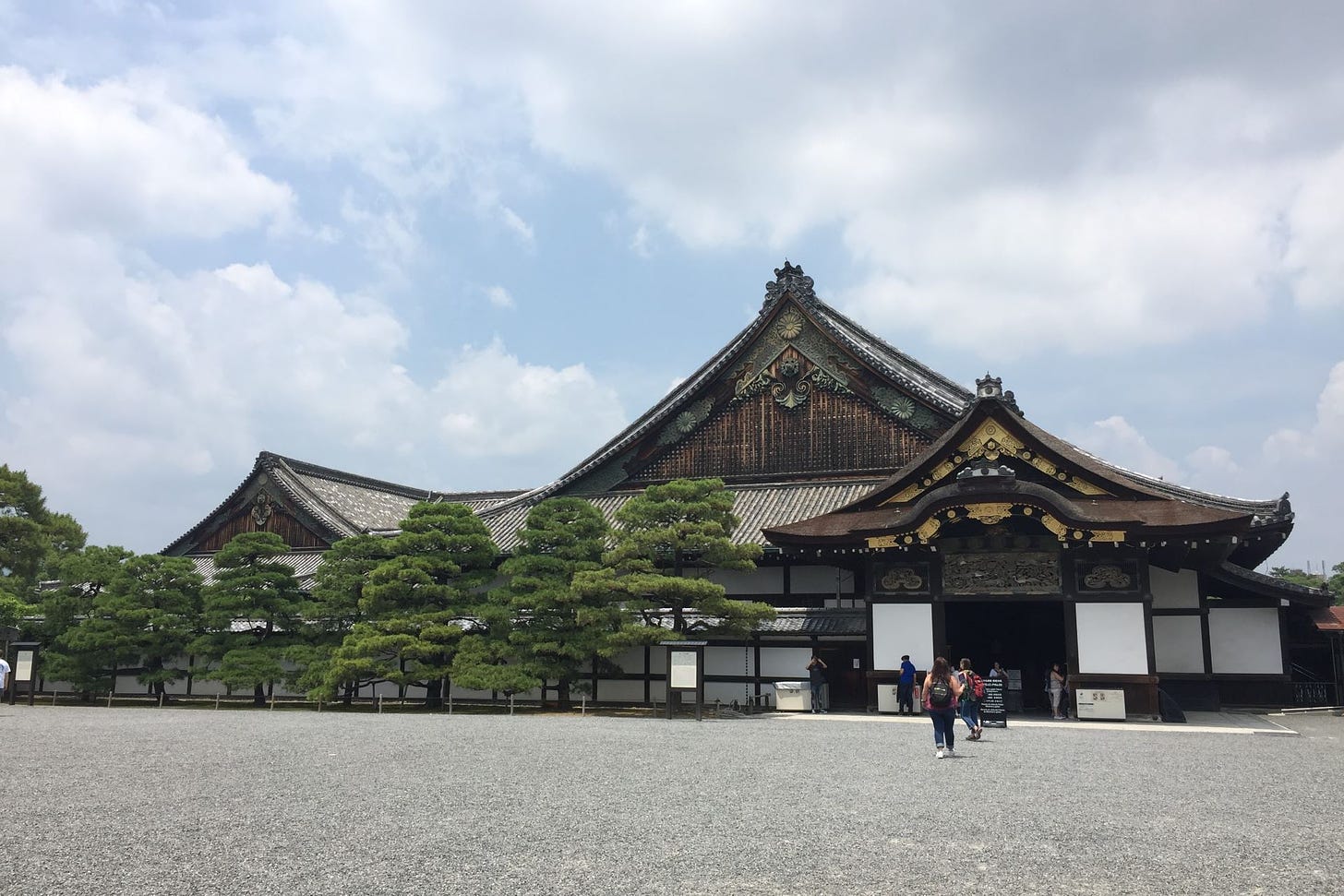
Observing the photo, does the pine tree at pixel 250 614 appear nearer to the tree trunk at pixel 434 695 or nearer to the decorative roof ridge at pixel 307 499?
the tree trunk at pixel 434 695

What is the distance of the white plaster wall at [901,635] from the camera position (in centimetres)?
2234

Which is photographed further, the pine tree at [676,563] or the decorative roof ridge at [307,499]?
the decorative roof ridge at [307,499]

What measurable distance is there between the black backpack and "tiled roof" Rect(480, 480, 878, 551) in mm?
11368

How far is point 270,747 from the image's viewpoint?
571 inches

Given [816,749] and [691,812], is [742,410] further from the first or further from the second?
[691,812]

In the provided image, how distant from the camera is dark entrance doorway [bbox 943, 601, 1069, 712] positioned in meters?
27.8

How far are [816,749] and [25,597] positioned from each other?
35.4 metres

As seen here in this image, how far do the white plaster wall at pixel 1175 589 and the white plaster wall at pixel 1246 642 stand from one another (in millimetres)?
840

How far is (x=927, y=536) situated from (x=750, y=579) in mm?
6126

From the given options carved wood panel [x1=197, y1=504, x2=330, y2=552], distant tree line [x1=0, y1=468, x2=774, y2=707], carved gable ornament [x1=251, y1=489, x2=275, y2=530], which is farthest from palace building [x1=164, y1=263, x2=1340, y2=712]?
carved gable ornament [x1=251, y1=489, x2=275, y2=530]

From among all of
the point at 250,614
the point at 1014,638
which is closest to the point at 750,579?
the point at 1014,638

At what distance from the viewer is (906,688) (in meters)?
21.5

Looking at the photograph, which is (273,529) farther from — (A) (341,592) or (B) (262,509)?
(A) (341,592)

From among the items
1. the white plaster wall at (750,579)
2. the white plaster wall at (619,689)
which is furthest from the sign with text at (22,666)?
the white plaster wall at (750,579)
